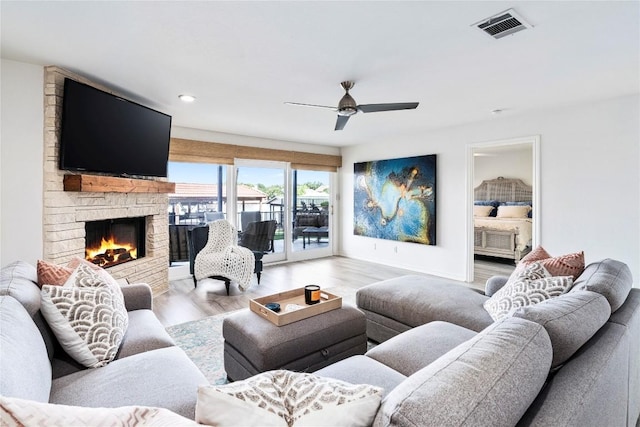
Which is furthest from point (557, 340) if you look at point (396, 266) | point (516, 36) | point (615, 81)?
point (396, 266)

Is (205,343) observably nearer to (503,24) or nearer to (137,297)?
(137,297)

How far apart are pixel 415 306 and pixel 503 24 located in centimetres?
197

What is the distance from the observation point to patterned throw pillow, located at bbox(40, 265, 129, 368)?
154cm

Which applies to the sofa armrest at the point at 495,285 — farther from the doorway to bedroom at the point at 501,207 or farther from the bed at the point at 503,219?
the bed at the point at 503,219

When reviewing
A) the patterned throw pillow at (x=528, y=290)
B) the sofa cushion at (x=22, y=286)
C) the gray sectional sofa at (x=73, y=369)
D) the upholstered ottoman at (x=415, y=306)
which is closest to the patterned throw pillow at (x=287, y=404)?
the gray sectional sofa at (x=73, y=369)

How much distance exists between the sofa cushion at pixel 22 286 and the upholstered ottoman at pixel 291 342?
102cm

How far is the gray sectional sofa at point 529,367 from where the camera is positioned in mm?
770

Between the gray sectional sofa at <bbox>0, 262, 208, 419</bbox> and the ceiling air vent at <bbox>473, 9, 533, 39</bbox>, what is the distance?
8.38ft

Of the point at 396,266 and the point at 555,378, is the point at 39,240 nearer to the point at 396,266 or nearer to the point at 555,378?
the point at 555,378

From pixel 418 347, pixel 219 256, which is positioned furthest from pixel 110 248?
pixel 418 347

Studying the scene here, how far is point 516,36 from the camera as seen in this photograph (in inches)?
86.8

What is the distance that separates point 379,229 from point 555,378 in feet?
16.7

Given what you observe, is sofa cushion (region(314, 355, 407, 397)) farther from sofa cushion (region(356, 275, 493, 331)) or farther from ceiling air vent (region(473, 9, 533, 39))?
ceiling air vent (region(473, 9, 533, 39))

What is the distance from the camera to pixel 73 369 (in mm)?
1553
